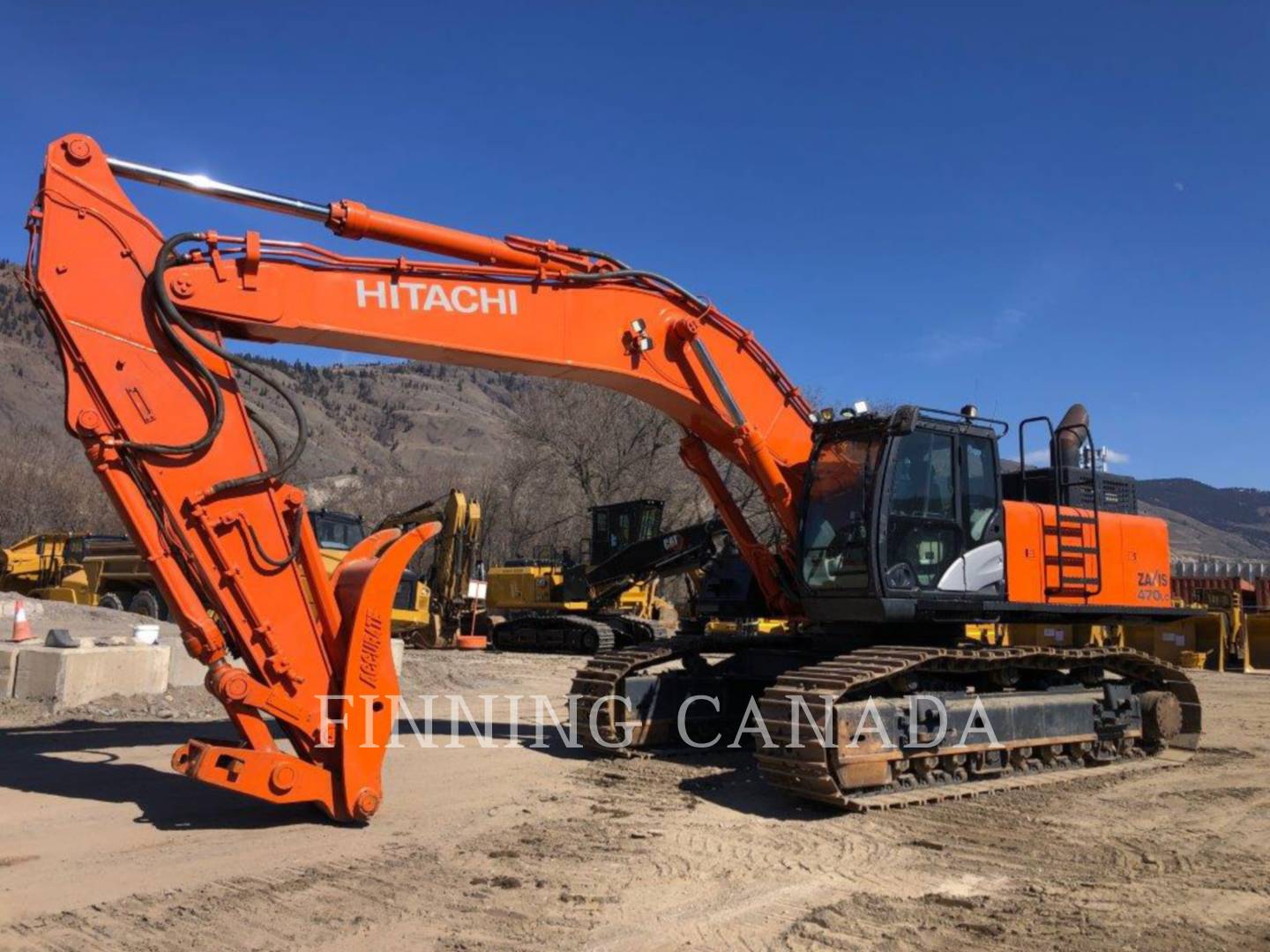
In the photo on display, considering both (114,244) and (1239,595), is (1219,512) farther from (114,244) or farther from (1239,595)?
(114,244)

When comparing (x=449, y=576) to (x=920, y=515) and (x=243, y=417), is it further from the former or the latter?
(x=243, y=417)

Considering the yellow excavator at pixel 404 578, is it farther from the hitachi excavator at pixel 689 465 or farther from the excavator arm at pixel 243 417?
the excavator arm at pixel 243 417

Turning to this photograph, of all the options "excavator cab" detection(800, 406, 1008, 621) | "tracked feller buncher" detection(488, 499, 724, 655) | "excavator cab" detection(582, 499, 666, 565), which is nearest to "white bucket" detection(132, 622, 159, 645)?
"excavator cab" detection(800, 406, 1008, 621)

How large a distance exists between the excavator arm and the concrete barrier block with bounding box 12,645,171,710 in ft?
17.4

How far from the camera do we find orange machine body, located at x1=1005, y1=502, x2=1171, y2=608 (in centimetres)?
889

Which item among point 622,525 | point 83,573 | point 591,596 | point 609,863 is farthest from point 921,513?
point 83,573

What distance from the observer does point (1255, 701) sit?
16328 mm

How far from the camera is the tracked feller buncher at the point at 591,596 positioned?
2302 centimetres

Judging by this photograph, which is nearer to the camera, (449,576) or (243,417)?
(243,417)

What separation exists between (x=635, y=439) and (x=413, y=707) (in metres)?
28.0

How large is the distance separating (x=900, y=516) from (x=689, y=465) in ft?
7.06

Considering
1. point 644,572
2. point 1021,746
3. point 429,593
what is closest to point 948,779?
point 1021,746

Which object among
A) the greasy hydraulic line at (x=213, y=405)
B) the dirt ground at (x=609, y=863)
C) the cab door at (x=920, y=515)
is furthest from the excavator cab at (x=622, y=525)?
the greasy hydraulic line at (x=213, y=405)

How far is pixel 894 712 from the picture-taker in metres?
7.77
